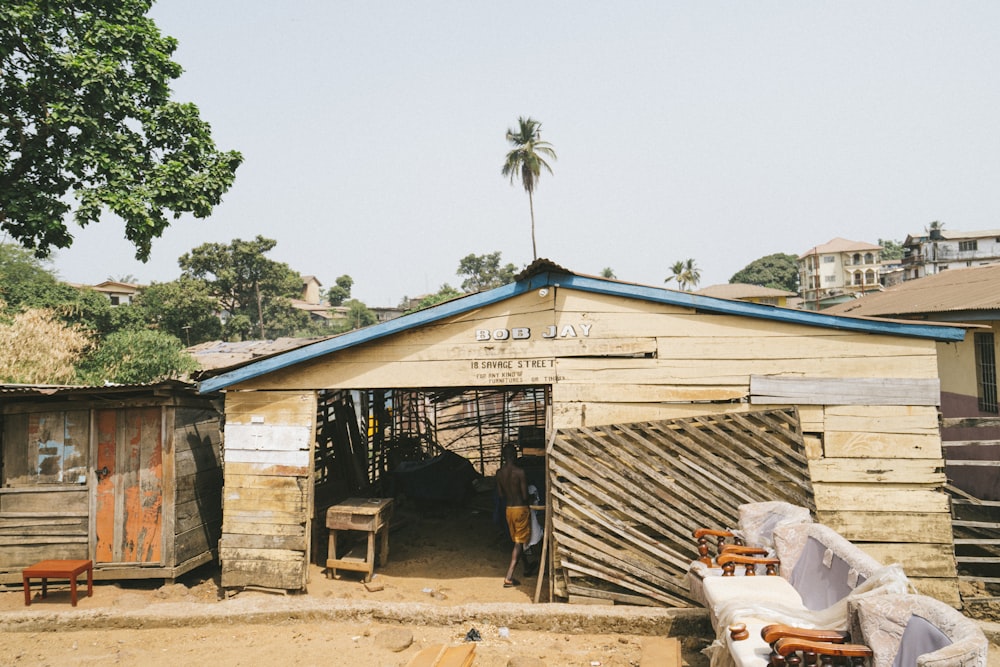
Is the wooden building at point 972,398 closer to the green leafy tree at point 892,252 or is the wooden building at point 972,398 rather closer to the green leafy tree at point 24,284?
the green leafy tree at point 24,284

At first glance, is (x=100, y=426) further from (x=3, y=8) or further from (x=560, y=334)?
(x=3, y=8)

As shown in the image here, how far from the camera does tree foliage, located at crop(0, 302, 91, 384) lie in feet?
50.5

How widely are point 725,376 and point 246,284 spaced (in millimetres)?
46377

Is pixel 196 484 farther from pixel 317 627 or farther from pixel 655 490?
pixel 655 490

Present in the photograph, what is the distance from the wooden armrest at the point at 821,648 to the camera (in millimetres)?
3219

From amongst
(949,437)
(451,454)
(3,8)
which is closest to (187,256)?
(3,8)

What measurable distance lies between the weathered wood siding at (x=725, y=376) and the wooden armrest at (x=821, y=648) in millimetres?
3372

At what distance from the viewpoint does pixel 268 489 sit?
23.7ft

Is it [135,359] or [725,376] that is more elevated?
[135,359]

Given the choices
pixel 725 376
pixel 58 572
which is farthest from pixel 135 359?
pixel 725 376

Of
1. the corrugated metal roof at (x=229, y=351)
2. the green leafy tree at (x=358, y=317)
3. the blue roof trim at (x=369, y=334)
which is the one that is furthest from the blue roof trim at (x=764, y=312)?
the green leafy tree at (x=358, y=317)

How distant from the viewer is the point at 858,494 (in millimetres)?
6332

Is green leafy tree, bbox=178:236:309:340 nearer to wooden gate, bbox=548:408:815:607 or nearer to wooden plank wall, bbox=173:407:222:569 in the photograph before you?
wooden plank wall, bbox=173:407:222:569

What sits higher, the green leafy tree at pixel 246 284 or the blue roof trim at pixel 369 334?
the green leafy tree at pixel 246 284
